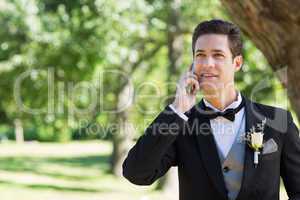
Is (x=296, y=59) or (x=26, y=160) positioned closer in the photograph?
(x=296, y=59)

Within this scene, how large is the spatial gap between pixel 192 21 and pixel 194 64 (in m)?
13.9

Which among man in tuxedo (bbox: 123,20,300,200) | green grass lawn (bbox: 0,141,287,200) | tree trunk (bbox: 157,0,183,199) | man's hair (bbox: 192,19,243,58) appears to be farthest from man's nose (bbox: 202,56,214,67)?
tree trunk (bbox: 157,0,183,199)

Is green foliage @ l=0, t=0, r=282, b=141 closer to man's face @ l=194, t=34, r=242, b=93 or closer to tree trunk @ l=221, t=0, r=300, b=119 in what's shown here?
tree trunk @ l=221, t=0, r=300, b=119

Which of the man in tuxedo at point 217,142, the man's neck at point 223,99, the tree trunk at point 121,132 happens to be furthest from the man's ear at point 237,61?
the tree trunk at point 121,132

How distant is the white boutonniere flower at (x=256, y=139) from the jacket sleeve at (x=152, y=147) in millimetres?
355

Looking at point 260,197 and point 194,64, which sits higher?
point 194,64

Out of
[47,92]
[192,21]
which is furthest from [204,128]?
[47,92]

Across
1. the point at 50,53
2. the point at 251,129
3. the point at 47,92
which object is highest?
the point at 251,129

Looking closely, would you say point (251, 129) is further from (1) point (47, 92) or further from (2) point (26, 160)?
A: (2) point (26, 160)

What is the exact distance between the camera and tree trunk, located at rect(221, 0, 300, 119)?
4.14 m

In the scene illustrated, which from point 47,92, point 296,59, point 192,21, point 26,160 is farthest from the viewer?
point 26,160

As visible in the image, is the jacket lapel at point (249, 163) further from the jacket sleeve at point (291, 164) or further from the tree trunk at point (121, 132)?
the tree trunk at point (121, 132)

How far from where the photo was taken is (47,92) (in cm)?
1800

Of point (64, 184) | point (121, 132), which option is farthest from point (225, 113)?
point (121, 132)
